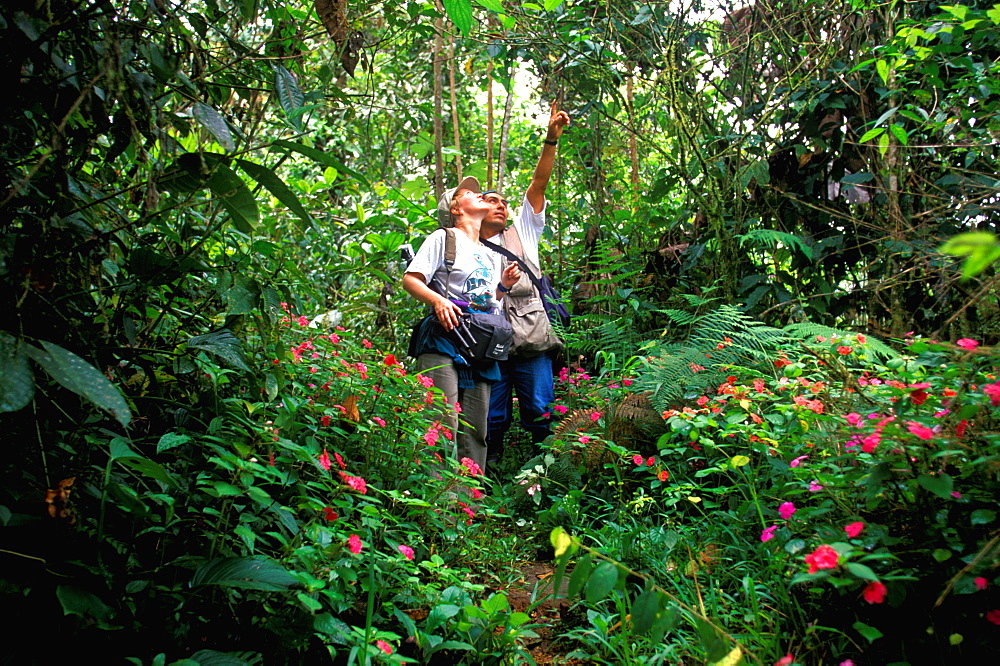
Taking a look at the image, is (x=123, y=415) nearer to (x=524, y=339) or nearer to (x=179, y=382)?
(x=179, y=382)

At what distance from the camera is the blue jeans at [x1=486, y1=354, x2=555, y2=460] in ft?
14.5

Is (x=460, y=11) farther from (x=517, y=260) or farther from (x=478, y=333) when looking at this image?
(x=517, y=260)

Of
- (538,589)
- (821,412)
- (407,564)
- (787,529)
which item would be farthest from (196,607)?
(821,412)

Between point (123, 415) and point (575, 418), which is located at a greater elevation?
point (123, 415)

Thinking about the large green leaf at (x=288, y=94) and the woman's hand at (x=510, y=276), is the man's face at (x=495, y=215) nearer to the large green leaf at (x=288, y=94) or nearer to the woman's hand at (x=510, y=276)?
the woman's hand at (x=510, y=276)

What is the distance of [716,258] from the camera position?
441 cm

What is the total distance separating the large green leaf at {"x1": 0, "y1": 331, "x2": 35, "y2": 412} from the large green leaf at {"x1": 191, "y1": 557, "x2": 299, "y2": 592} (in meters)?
0.66

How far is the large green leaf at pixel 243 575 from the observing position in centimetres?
161

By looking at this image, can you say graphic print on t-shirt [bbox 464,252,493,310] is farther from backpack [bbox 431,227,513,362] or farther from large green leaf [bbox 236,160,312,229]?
large green leaf [bbox 236,160,312,229]

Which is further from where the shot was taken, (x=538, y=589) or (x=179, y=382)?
(x=538, y=589)

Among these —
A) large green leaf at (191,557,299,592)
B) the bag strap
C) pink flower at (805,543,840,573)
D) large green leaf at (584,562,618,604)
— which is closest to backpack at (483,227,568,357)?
the bag strap

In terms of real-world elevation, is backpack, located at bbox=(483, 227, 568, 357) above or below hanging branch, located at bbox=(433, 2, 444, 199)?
below

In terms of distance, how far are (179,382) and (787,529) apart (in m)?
1.99

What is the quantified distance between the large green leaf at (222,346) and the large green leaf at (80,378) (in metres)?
0.54
